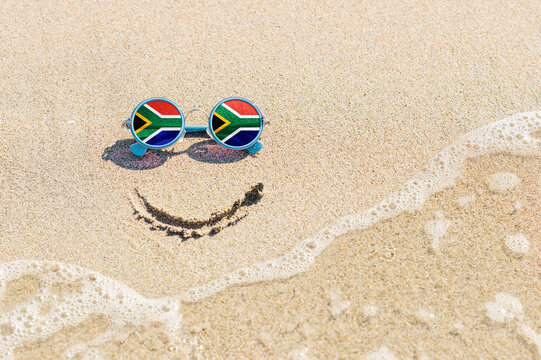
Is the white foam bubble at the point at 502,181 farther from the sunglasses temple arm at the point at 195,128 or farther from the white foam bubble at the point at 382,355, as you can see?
the sunglasses temple arm at the point at 195,128

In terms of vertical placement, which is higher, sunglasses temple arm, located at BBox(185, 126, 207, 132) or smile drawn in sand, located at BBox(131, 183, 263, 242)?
sunglasses temple arm, located at BBox(185, 126, 207, 132)

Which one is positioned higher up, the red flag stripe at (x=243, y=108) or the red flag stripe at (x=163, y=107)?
the red flag stripe at (x=163, y=107)

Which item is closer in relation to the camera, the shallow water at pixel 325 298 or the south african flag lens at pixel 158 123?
the shallow water at pixel 325 298

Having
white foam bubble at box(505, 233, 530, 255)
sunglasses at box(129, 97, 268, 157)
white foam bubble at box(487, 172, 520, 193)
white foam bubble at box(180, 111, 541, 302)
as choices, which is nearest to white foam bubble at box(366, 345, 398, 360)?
white foam bubble at box(180, 111, 541, 302)

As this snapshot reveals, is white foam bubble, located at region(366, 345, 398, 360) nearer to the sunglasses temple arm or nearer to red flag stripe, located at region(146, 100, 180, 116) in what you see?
the sunglasses temple arm

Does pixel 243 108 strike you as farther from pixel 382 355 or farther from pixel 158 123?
pixel 382 355

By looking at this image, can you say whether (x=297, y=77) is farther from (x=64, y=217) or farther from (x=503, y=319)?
(x=503, y=319)

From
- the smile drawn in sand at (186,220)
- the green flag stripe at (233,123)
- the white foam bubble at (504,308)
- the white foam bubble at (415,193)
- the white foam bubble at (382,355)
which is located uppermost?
the green flag stripe at (233,123)

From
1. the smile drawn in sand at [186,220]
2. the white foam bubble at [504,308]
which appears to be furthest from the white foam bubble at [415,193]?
the white foam bubble at [504,308]

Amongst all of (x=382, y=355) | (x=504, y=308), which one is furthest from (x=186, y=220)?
(x=504, y=308)
